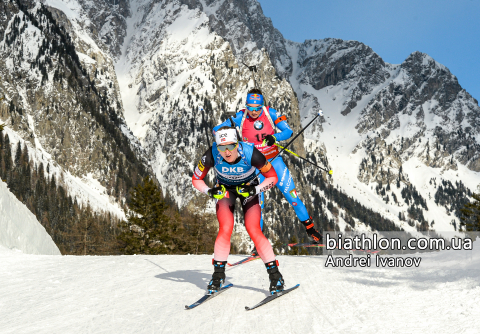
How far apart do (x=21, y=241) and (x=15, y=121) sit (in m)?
155

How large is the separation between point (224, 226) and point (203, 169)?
3.50 feet

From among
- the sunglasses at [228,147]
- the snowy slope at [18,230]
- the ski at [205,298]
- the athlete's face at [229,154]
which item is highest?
the sunglasses at [228,147]

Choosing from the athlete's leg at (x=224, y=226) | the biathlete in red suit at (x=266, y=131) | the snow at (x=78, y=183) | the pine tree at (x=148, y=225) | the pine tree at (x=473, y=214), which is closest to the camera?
the athlete's leg at (x=224, y=226)

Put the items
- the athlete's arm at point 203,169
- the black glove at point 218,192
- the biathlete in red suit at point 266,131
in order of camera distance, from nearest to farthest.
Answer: the black glove at point 218,192, the athlete's arm at point 203,169, the biathlete in red suit at point 266,131

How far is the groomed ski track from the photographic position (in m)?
5.06

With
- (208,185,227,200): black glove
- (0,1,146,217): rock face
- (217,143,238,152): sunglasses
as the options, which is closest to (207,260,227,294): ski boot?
(208,185,227,200): black glove

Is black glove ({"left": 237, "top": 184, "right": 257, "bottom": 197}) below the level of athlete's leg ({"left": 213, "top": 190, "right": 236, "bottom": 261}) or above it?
above

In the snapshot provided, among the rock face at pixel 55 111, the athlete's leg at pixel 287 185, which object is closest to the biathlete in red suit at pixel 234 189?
the athlete's leg at pixel 287 185

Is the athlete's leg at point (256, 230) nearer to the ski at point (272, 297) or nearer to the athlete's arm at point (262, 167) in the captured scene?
the athlete's arm at point (262, 167)

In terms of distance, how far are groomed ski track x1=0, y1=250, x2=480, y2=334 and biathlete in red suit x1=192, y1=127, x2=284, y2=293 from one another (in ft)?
1.75

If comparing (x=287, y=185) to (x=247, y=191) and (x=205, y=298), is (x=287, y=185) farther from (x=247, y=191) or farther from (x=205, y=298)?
(x=205, y=298)

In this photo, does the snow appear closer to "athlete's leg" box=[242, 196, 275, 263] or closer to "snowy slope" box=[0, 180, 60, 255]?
"snowy slope" box=[0, 180, 60, 255]

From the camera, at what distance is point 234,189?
698 centimetres

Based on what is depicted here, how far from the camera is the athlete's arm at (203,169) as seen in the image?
277 inches
